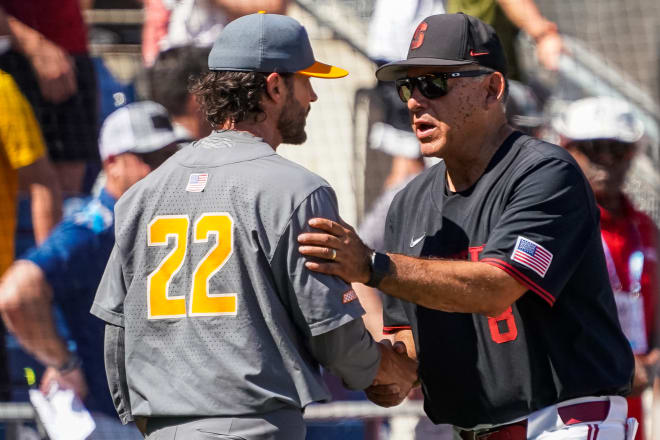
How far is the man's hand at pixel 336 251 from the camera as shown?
252 centimetres

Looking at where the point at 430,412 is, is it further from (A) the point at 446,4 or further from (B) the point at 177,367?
(A) the point at 446,4

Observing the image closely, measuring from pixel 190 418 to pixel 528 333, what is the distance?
1.00 m

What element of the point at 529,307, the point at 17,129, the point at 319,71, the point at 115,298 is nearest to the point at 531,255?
the point at 529,307

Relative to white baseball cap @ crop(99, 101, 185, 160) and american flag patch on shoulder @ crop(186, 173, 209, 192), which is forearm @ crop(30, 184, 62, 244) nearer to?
white baseball cap @ crop(99, 101, 185, 160)

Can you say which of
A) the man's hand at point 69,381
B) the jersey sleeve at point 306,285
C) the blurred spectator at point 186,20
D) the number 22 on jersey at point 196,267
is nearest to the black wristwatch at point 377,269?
the jersey sleeve at point 306,285

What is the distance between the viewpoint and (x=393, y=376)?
9.72 ft

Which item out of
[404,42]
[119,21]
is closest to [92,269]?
[119,21]

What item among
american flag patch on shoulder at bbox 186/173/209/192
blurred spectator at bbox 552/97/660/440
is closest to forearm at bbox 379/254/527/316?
american flag patch on shoulder at bbox 186/173/209/192

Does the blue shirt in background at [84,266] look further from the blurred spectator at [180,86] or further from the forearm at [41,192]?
the blurred spectator at [180,86]

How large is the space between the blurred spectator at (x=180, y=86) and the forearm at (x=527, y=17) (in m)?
1.60

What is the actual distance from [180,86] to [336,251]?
258cm

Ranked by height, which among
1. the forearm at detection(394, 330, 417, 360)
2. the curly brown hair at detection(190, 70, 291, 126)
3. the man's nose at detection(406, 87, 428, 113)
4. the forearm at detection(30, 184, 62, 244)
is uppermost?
the curly brown hair at detection(190, 70, 291, 126)

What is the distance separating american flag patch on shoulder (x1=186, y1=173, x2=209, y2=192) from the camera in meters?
2.61

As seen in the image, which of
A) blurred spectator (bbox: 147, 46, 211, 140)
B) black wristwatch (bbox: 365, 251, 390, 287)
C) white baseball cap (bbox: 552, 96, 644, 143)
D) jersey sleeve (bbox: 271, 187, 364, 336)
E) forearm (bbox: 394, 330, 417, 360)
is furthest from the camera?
blurred spectator (bbox: 147, 46, 211, 140)
